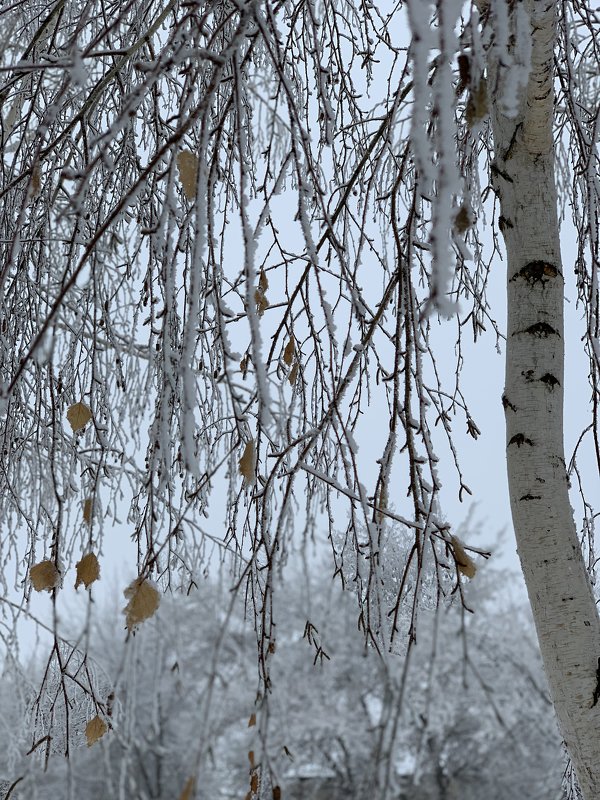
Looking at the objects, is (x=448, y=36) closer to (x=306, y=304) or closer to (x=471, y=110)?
(x=471, y=110)

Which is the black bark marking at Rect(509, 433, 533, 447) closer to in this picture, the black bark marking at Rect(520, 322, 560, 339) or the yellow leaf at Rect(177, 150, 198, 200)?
the black bark marking at Rect(520, 322, 560, 339)

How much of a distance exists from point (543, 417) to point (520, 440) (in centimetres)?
4

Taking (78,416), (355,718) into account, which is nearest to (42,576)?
(78,416)

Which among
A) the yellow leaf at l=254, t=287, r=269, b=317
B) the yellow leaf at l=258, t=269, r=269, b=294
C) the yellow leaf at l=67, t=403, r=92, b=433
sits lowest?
the yellow leaf at l=67, t=403, r=92, b=433

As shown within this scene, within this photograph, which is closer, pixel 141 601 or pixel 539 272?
pixel 141 601

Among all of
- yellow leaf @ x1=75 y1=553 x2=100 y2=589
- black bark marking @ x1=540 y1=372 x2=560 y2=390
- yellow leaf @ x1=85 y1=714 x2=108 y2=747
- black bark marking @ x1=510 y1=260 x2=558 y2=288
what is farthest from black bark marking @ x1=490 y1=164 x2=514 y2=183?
yellow leaf @ x1=85 y1=714 x2=108 y2=747

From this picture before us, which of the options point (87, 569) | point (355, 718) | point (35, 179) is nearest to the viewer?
point (35, 179)

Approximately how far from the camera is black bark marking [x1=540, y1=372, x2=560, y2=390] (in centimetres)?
109

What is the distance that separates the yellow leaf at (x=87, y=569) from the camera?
0.84m

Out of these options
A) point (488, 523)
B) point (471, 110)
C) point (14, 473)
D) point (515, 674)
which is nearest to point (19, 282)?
point (14, 473)

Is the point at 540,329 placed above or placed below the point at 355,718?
below

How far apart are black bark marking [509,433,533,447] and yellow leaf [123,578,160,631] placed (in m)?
0.52

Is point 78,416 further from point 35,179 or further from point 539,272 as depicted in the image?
point 539,272

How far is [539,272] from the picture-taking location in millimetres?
1132
